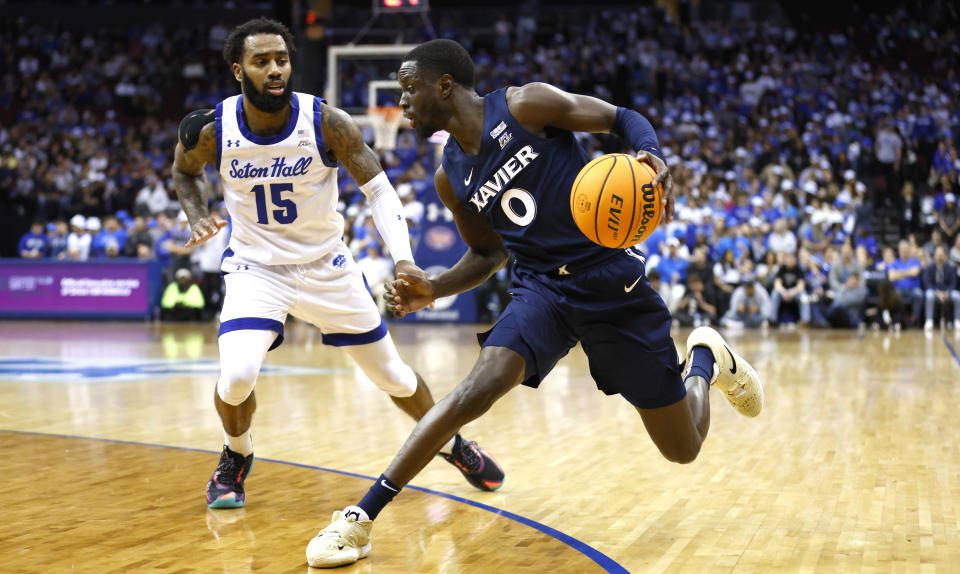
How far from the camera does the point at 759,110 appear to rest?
22.9 meters

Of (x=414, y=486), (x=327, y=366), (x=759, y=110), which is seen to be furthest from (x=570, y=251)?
(x=759, y=110)

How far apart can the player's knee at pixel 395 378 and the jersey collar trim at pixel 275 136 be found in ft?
3.99

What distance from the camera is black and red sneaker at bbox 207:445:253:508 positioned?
191 inches

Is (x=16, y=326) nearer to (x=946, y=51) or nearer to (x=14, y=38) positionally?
(x=14, y=38)

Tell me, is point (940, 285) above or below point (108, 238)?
below

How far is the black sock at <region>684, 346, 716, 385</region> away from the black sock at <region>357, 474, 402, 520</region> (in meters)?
→ 1.60

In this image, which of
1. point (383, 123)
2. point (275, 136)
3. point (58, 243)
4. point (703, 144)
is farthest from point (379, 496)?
point (703, 144)

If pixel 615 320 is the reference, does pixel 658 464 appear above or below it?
below

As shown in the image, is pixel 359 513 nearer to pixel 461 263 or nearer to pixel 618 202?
pixel 461 263

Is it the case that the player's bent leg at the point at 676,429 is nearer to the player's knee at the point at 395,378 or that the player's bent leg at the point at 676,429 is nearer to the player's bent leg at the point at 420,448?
the player's bent leg at the point at 420,448

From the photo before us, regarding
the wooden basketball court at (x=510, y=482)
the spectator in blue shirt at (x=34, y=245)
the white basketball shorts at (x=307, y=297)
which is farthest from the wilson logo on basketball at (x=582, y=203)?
the spectator in blue shirt at (x=34, y=245)

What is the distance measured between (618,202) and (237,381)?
6.45 ft

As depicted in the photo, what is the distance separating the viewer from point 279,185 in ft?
16.1

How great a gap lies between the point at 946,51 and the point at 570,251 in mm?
23290
